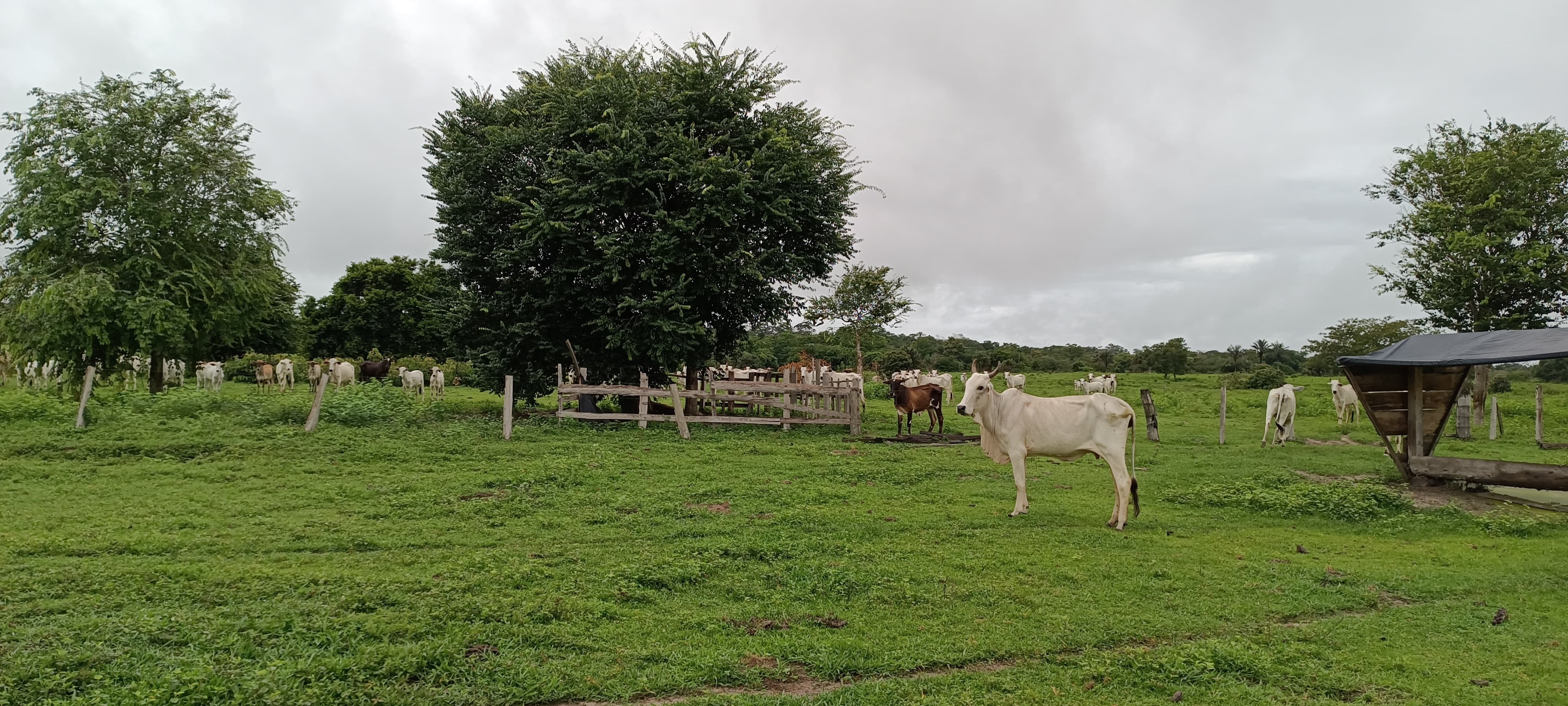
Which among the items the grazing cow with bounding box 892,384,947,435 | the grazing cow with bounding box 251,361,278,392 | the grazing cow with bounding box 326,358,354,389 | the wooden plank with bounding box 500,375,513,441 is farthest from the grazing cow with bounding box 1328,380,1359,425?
the grazing cow with bounding box 251,361,278,392

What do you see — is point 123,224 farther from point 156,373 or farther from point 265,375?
point 265,375

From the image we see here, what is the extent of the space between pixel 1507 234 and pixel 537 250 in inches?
982

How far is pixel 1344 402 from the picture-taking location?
2262cm

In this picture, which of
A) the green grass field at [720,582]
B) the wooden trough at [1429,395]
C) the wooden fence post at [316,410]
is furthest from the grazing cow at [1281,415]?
the wooden fence post at [316,410]

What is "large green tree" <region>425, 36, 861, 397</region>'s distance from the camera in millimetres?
18719

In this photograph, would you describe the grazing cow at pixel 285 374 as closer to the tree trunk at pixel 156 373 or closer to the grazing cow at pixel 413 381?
the tree trunk at pixel 156 373

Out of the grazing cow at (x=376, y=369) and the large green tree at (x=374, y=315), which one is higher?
the large green tree at (x=374, y=315)

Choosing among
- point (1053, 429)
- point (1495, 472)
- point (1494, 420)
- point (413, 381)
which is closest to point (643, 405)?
Answer: point (1053, 429)

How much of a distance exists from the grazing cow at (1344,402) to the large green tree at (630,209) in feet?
46.6

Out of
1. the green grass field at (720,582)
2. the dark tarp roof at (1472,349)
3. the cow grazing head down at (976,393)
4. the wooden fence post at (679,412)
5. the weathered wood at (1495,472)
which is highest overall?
the dark tarp roof at (1472,349)

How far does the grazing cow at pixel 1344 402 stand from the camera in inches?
887

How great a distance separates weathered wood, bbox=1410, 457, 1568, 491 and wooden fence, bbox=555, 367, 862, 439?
990 cm

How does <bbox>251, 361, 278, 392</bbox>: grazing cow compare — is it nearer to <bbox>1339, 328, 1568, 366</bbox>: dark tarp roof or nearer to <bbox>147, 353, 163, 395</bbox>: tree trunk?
<bbox>147, 353, 163, 395</bbox>: tree trunk

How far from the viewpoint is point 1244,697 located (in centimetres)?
473
